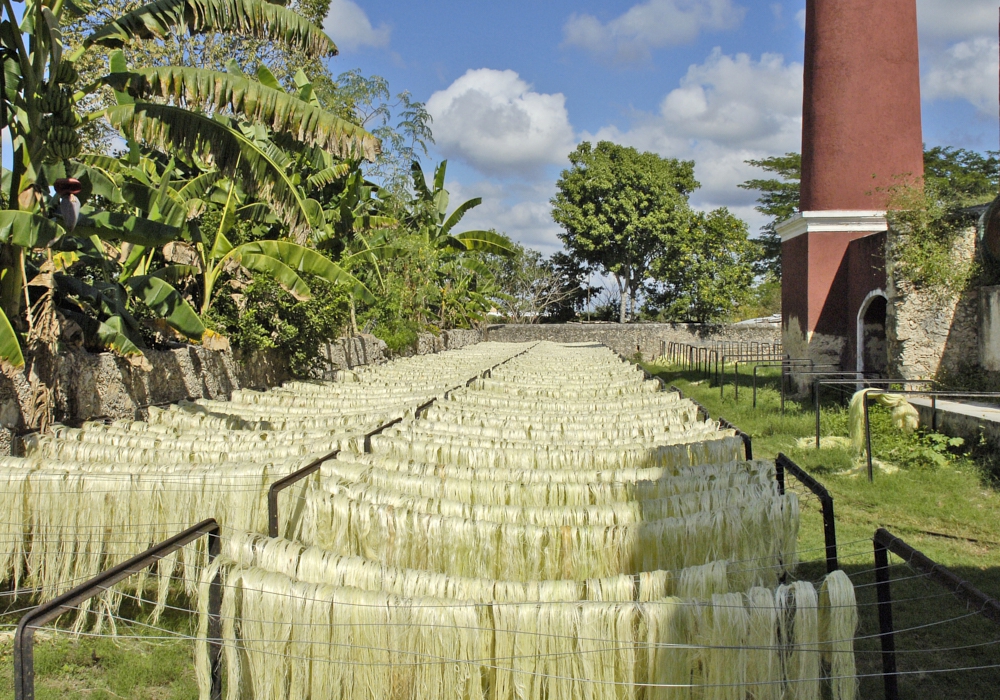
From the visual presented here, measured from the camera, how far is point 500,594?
2.73 metres

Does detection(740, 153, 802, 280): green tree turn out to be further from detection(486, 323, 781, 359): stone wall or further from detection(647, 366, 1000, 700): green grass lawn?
detection(647, 366, 1000, 700): green grass lawn

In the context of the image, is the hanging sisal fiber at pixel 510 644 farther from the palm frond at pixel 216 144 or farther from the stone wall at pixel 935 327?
the stone wall at pixel 935 327

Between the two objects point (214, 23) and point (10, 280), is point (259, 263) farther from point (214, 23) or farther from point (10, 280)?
point (10, 280)

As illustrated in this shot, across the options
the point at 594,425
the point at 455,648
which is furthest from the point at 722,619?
the point at 594,425

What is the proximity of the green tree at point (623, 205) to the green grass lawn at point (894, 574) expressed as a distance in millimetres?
25681

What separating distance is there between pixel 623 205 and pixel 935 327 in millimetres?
25987

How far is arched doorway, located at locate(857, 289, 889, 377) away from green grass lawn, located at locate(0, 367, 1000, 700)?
2.49 meters

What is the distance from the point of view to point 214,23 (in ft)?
24.9

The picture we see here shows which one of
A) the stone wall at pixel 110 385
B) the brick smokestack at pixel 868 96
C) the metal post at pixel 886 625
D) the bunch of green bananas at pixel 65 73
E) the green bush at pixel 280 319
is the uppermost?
the brick smokestack at pixel 868 96

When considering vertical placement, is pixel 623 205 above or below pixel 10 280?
above

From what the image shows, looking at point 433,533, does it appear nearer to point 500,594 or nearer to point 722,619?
point 500,594

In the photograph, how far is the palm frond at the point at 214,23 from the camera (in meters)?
7.23

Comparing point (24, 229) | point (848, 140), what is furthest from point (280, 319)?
point (848, 140)

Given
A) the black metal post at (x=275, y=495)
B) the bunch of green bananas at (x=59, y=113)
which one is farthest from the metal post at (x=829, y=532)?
the bunch of green bananas at (x=59, y=113)
